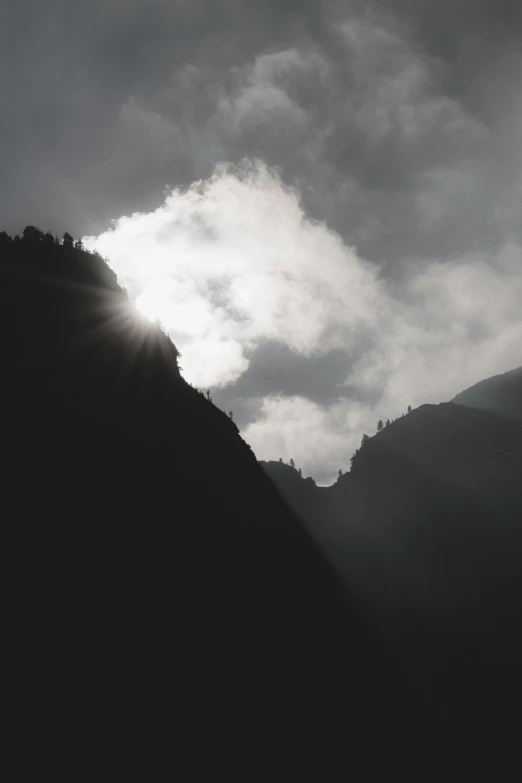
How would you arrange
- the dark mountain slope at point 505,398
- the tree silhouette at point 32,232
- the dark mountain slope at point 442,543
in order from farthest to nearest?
the dark mountain slope at point 505,398, the dark mountain slope at point 442,543, the tree silhouette at point 32,232

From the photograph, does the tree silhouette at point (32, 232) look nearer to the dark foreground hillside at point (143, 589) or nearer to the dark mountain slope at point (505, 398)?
the dark foreground hillside at point (143, 589)

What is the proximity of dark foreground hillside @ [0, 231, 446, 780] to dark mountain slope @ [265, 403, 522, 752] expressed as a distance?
19.4 m

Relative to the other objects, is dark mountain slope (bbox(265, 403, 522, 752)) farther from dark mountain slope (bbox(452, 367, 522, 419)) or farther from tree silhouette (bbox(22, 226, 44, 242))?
tree silhouette (bbox(22, 226, 44, 242))

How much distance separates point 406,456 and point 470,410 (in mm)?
31136

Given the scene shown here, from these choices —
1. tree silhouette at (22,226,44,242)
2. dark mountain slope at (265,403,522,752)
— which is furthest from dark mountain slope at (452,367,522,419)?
tree silhouette at (22,226,44,242)

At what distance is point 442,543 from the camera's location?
113875 millimetres

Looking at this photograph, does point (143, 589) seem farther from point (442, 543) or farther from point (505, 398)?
point (505, 398)

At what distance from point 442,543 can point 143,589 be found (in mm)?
112222

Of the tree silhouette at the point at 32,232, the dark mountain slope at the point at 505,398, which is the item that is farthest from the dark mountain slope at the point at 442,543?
the tree silhouette at the point at 32,232

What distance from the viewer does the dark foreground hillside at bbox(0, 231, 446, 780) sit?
18.8m

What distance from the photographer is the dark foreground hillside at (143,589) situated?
18.8m

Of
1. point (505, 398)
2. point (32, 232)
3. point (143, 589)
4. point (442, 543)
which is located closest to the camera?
point (143, 589)

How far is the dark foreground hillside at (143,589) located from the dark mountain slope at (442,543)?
19.4 meters

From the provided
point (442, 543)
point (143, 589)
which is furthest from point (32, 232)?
point (442, 543)
